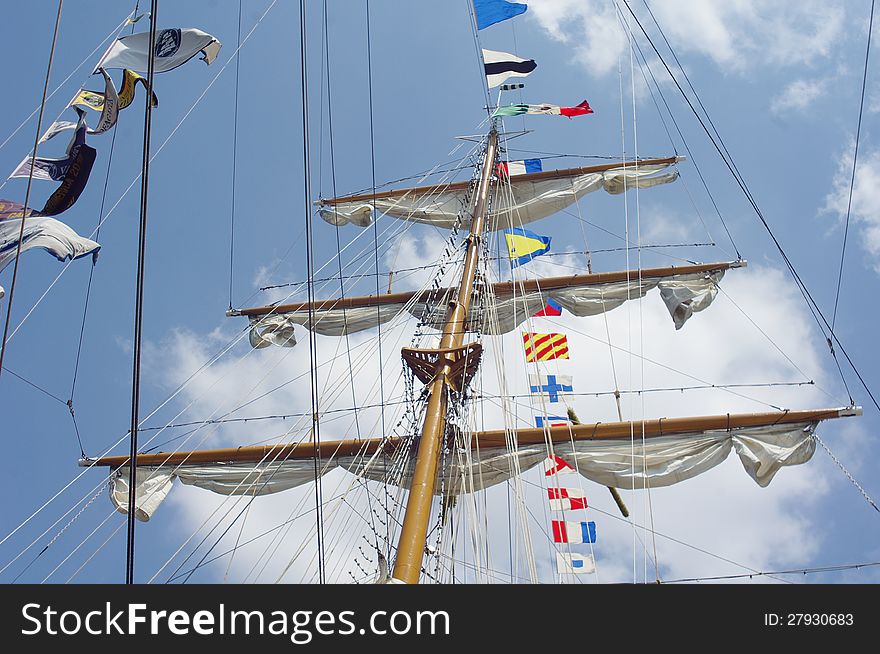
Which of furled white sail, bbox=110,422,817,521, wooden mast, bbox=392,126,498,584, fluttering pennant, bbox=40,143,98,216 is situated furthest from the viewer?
furled white sail, bbox=110,422,817,521

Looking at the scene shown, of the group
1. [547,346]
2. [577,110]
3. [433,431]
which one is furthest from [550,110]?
[433,431]

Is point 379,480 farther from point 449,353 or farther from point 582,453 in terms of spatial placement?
point 582,453

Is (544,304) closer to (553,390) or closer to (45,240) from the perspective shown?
(553,390)

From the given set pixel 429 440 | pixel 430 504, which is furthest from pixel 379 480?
pixel 430 504

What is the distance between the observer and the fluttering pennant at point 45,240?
18.3ft

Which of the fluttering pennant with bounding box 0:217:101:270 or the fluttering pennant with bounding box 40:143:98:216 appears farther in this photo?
the fluttering pennant with bounding box 40:143:98:216

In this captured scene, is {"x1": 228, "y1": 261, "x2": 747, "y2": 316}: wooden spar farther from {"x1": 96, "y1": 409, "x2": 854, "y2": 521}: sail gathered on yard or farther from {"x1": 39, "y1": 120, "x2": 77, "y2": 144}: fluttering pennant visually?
{"x1": 39, "y1": 120, "x2": 77, "y2": 144}: fluttering pennant

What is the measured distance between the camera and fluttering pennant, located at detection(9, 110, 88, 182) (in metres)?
6.12

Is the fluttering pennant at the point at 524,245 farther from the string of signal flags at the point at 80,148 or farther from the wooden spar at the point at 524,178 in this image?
the string of signal flags at the point at 80,148

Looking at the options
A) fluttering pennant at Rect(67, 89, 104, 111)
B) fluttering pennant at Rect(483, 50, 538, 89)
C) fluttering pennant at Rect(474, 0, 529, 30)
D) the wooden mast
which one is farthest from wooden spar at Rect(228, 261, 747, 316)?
fluttering pennant at Rect(67, 89, 104, 111)

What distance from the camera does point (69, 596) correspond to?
446 cm

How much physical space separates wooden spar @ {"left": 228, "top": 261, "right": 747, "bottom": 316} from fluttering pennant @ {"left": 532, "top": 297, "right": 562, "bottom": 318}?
0.97 ft

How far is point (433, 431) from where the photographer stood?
10.4 m

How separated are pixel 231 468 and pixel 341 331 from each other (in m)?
4.81
